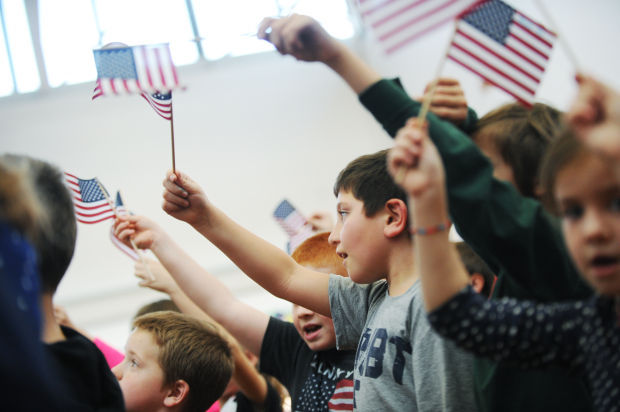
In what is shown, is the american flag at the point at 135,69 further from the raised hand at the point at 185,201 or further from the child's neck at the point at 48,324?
the child's neck at the point at 48,324

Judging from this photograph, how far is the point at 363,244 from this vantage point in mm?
1340

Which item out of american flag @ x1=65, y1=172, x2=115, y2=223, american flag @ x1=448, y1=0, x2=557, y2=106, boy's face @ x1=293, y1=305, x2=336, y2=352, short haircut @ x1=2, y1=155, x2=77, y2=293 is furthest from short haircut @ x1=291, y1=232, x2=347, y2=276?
short haircut @ x1=2, y1=155, x2=77, y2=293

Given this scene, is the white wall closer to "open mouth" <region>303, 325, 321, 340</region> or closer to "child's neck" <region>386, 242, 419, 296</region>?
"open mouth" <region>303, 325, 321, 340</region>

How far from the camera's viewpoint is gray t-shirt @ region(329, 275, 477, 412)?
1062 mm

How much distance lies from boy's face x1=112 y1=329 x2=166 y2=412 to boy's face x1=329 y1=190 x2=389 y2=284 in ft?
2.10

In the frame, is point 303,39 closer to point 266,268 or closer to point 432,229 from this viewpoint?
point 432,229

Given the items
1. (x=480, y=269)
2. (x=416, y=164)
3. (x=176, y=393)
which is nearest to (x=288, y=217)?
(x=480, y=269)

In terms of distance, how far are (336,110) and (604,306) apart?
5.71m

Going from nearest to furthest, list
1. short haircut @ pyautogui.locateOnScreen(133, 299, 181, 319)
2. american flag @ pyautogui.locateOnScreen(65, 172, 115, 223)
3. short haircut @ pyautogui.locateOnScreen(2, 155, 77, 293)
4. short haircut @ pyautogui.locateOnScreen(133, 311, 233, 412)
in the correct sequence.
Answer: short haircut @ pyautogui.locateOnScreen(2, 155, 77, 293) < short haircut @ pyautogui.locateOnScreen(133, 311, 233, 412) < american flag @ pyautogui.locateOnScreen(65, 172, 115, 223) < short haircut @ pyautogui.locateOnScreen(133, 299, 181, 319)

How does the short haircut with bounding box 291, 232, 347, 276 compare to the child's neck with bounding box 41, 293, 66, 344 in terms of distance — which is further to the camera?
the short haircut with bounding box 291, 232, 347, 276

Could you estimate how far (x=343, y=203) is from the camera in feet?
4.65

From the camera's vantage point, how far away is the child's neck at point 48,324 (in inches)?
35.4

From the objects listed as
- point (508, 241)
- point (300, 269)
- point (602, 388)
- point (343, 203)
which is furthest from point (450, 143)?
point (300, 269)

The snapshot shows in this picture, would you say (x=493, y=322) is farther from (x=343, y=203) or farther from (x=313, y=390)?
(x=313, y=390)
